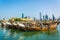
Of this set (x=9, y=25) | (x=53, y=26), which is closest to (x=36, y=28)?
(x=53, y=26)

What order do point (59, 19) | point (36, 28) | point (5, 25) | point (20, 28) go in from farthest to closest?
point (5, 25) → point (59, 19) → point (20, 28) → point (36, 28)

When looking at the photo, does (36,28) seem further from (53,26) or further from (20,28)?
(53,26)

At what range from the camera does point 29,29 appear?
811 inches

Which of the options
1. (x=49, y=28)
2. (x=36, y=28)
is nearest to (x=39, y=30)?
(x=36, y=28)

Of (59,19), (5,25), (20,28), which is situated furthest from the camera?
(5,25)

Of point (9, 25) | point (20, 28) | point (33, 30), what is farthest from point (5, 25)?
point (33, 30)

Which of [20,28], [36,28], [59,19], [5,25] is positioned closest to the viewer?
[36,28]

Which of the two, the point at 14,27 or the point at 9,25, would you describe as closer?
the point at 14,27

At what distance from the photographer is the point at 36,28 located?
20469 mm

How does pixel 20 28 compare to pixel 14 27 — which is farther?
pixel 14 27

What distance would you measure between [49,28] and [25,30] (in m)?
3.86

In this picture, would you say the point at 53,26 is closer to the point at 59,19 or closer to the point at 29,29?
the point at 59,19

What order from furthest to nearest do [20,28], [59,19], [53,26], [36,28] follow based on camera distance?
[59,19], [53,26], [20,28], [36,28]

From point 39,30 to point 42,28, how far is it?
60 centimetres
